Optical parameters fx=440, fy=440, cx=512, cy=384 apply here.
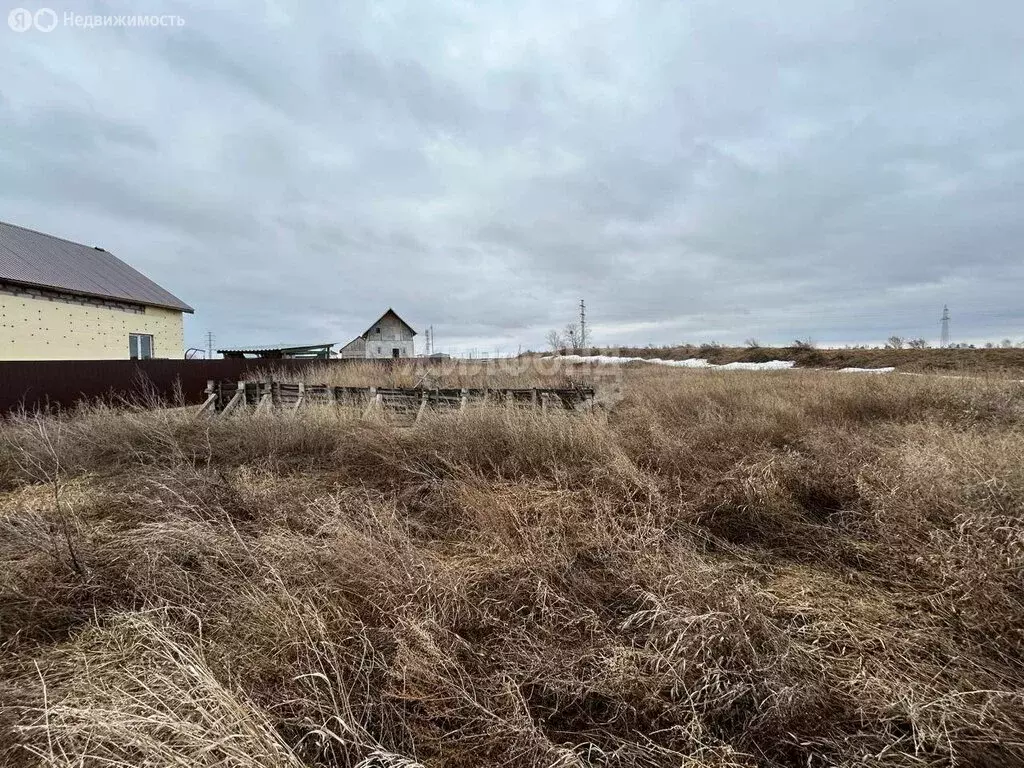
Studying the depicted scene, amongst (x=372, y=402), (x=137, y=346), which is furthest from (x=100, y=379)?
(x=372, y=402)

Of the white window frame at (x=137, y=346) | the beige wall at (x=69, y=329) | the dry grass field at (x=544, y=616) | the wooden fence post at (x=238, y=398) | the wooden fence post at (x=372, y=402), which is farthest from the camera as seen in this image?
the white window frame at (x=137, y=346)

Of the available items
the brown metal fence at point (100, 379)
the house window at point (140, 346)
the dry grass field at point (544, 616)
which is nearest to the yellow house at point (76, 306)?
the house window at point (140, 346)

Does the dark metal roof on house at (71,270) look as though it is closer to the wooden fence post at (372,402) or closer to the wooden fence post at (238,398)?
the wooden fence post at (238,398)

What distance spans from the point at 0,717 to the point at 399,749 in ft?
5.35

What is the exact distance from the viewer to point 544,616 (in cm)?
226

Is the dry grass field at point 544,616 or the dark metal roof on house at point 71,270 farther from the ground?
the dark metal roof on house at point 71,270

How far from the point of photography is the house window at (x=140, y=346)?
20844mm

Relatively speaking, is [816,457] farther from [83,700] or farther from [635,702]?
[83,700]

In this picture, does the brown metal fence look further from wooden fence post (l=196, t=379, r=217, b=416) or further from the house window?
the house window

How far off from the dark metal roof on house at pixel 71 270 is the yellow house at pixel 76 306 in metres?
0.02

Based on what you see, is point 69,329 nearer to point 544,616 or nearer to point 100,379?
point 100,379

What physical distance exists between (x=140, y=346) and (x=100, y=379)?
421 inches

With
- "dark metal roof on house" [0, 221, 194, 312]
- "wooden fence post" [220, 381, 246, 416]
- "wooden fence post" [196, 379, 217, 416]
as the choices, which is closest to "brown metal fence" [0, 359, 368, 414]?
"wooden fence post" [196, 379, 217, 416]

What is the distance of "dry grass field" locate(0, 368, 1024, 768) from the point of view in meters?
1.59
